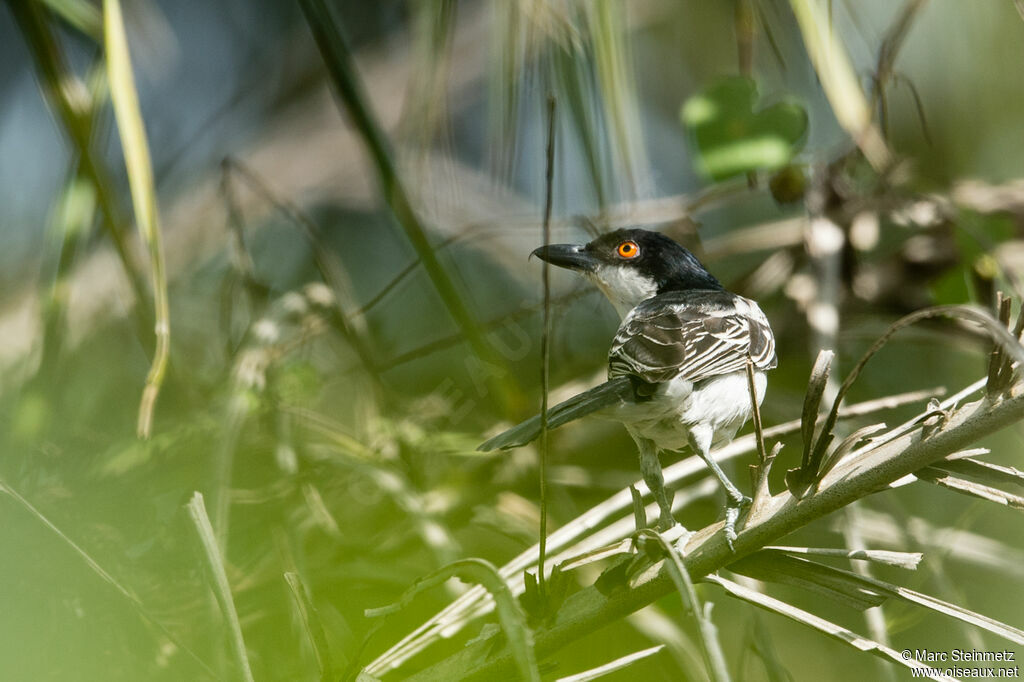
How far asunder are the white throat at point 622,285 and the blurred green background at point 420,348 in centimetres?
7

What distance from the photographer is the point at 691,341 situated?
2271 millimetres

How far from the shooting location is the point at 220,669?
Answer: 1.36m

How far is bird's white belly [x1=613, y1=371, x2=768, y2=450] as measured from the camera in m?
2.18

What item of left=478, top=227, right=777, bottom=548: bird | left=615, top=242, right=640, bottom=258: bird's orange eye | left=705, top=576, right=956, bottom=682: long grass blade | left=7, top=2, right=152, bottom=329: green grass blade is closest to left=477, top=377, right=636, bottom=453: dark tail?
left=478, top=227, right=777, bottom=548: bird

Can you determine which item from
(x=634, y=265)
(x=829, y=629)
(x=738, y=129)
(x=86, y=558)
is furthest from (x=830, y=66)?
(x=86, y=558)

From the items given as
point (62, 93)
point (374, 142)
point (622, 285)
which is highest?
point (62, 93)

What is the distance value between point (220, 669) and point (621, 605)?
62cm

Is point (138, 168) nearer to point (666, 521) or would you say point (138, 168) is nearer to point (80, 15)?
point (80, 15)

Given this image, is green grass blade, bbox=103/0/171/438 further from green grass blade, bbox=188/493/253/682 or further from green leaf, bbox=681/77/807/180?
green leaf, bbox=681/77/807/180

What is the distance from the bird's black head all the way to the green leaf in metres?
0.50

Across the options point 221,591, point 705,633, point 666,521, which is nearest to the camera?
point 705,633

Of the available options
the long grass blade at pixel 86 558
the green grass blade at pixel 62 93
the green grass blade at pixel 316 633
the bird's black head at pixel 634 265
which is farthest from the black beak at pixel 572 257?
the long grass blade at pixel 86 558

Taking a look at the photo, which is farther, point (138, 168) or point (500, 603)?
point (138, 168)

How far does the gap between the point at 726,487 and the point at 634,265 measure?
4.28ft
